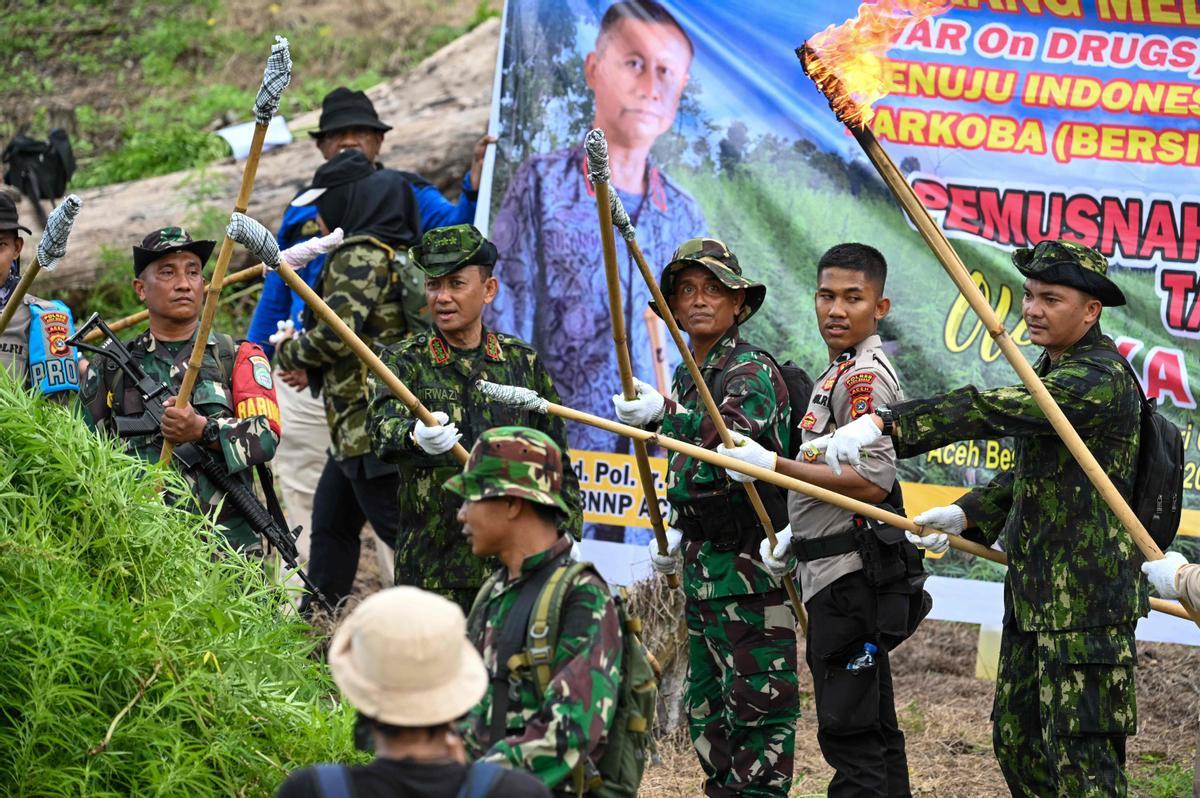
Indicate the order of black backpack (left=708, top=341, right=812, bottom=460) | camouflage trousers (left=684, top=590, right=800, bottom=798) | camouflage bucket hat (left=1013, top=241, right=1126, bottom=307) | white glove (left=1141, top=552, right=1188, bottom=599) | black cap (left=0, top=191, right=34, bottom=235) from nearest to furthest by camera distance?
white glove (left=1141, top=552, right=1188, bottom=599) → camouflage bucket hat (left=1013, top=241, right=1126, bottom=307) → camouflage trousers (left=684, top=590, right=800, bottom=798) → black backpack (left=708, top=341, right=812, bottom=460) → black cap (left=0, top=191, right=34, bottom=235)

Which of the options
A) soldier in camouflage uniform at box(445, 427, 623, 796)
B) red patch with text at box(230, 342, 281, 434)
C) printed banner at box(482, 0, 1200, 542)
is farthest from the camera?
printed banner at box(482, 0, 1200, 542)

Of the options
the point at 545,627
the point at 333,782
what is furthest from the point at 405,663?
the point at 545,627

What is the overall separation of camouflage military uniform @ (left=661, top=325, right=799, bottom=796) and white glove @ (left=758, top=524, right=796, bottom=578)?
0.06 meters

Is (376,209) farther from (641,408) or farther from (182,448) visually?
(641,408)

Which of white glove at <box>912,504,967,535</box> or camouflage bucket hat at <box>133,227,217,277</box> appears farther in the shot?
camouflage bucket hat at <box>133,227,217,277</box>

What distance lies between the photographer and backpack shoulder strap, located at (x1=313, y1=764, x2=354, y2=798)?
2.69m

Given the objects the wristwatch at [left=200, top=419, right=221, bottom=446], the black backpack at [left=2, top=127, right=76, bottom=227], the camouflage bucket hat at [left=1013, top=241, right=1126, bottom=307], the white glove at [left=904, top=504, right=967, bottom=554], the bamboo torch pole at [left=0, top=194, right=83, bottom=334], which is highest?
the black backpack at [left=2, top=127, right=76, bottom=227]

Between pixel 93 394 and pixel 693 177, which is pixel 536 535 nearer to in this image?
pixel 93 394

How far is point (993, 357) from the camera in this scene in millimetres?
6828

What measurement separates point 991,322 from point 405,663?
2.54 meters

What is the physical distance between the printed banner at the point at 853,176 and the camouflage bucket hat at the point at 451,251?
1563mm

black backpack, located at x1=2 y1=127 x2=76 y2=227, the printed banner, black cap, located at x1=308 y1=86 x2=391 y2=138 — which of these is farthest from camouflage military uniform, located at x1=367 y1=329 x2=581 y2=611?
black backpack, located at x1=2 y1=127 x2=76 y2=227

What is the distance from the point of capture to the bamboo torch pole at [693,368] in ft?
16.5

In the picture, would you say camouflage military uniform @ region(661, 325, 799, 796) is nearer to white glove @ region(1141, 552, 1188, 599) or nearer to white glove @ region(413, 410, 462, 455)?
white glove @ region(413, 410, 462, 455)
